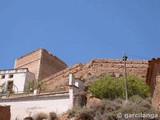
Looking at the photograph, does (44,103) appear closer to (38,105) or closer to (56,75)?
(38,105)

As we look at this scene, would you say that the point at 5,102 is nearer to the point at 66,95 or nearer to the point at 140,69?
the point at 66,95

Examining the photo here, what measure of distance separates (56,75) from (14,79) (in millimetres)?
6529

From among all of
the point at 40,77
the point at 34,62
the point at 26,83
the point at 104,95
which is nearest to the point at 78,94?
the point at 104,95

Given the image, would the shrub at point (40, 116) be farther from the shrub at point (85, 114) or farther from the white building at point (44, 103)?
the shrub at point (85, 114)

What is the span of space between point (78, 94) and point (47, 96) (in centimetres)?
253

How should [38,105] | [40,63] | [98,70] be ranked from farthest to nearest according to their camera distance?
1. [40,63]
2. [98,70]
3. [38,105]

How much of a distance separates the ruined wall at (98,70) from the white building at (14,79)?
3974mm

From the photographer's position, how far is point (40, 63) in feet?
166

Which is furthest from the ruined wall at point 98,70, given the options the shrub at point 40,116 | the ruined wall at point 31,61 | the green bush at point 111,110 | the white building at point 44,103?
the green bush at point 111,110

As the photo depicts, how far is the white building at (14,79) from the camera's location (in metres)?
38.6

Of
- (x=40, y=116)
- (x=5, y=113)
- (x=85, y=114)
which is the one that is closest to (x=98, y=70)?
(x=40, y=116)

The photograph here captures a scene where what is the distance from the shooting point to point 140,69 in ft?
138

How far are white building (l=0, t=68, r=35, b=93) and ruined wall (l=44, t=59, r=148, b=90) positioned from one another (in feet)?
13.0

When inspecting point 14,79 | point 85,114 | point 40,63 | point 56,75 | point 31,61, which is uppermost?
point 31,61
